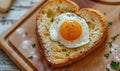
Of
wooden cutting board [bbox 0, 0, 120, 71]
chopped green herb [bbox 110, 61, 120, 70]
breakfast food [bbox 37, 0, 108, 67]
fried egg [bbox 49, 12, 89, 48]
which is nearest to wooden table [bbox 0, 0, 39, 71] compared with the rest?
wooden cutting board [bbox 0, 0, 120, 71]

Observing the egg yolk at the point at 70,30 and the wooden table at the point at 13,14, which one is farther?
the wooden table at the point at 13,14

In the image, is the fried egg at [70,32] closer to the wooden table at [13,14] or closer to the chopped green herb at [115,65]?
the chopped green herb at [115,65]

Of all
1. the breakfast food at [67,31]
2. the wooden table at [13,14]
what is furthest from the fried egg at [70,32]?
the wooden table at [13,14]

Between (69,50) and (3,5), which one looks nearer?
(69,50)

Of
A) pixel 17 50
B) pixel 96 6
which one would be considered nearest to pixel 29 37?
pixel 17 50

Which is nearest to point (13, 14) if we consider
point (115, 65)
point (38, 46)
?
point (38, 46)

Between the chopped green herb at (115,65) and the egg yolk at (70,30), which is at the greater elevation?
the egg yolk at (70,30)

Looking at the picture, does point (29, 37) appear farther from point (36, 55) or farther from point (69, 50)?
Result: point (69, 50)

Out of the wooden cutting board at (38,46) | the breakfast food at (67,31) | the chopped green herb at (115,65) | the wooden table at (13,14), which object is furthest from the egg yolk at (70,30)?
the wooden table at (13,14)
